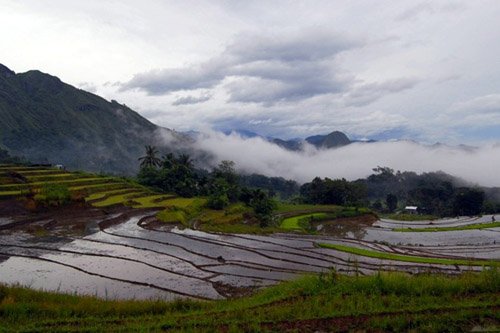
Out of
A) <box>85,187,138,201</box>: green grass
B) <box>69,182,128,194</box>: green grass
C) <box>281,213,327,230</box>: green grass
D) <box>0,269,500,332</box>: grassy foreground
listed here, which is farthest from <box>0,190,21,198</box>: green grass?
<box>0,269,500,332</box>: grassy foreground

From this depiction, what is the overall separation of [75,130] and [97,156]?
1491 cm

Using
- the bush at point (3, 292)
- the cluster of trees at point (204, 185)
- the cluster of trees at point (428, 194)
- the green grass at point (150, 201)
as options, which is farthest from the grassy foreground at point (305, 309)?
the cluster of trees at point (428, 194)

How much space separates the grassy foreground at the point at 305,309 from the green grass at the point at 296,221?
31.5 m

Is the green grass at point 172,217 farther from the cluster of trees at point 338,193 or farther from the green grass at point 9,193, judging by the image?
the cluster of trees at point 338,193

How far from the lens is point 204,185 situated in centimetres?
6456

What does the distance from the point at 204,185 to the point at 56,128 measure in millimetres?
113726

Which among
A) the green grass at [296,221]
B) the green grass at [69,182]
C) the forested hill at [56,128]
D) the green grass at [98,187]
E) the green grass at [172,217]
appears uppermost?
the forested hill at [56,128]

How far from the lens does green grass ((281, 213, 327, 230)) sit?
4410 cm

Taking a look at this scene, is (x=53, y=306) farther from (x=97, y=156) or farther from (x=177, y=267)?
(x=97, y=156)

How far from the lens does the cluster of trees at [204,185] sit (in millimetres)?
46875

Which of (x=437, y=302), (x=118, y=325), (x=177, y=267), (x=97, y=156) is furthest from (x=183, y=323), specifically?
(x=97, y=156)

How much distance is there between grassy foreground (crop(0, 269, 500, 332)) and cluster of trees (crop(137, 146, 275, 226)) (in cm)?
3497

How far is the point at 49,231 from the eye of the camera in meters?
27.7

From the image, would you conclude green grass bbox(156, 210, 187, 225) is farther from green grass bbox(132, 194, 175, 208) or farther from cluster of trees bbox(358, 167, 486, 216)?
cluster of trees bbox(358, 167, 486, 216)
